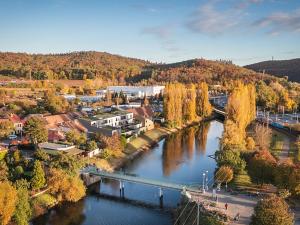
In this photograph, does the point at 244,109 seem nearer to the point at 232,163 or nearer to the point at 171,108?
the point at 171,108

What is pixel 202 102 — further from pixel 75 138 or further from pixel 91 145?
pixel 91 145

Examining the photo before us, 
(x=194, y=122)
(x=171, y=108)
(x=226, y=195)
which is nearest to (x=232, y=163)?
(x=226, y=195)

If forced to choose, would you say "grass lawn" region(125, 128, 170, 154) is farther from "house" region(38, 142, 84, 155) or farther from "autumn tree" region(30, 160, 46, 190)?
"autumn tree" region(30, 160, 46, 190)

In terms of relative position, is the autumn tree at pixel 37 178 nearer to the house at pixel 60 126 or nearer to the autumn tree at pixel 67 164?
the autumn tree at pixel 67 164

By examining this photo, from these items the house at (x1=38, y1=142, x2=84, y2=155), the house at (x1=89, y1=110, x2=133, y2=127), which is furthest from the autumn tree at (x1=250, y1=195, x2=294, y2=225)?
the house at (x1=89, y1=110, x2=133, y2=127)

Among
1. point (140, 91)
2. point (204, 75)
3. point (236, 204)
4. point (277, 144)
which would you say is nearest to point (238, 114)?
point (277, 144)

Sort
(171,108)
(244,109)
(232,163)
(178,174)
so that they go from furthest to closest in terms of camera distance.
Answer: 1. (171,108)
2. (244,109)
3. (178,174)
4. (232,163)
